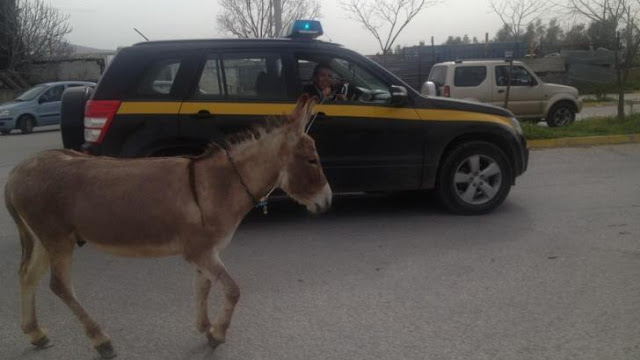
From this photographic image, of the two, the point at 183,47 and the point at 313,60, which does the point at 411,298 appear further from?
the point at 183,47

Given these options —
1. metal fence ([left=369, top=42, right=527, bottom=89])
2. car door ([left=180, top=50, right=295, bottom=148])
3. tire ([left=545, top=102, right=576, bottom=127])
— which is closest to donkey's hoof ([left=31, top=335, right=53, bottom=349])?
car door ([left=180, top=50, right=295, bottom=148])

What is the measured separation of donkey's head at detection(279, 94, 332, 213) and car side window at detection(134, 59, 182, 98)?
110 inches

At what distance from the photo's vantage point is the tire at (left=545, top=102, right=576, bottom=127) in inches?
611

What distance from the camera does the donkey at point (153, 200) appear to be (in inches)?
125

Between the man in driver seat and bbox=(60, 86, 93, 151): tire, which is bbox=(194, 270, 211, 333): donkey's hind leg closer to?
the man in driver seat

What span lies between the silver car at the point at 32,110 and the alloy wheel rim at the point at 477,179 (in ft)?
53.0

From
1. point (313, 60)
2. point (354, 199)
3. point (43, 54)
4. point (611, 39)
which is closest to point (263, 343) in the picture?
point (313, 60)

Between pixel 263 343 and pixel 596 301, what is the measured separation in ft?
8.00

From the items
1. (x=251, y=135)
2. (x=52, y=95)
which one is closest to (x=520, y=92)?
(x=251, y=135)

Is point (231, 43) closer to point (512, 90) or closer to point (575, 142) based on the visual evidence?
point (575, 142)

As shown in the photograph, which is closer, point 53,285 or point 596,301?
point 53,285

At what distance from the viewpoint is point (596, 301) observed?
13.4 ft

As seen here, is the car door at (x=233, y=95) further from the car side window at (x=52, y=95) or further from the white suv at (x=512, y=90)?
the car side window at (x=52, y=95)

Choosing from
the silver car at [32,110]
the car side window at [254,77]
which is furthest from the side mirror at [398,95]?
the silver car at [32,110]
